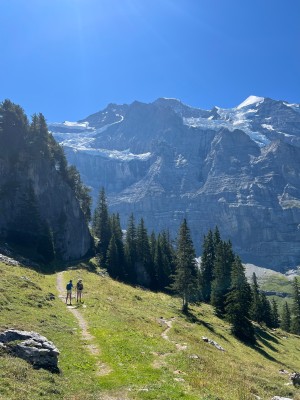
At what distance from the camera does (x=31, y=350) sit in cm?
1966

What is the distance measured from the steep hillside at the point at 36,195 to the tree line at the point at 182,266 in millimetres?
10462

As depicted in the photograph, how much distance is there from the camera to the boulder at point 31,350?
63.6ft

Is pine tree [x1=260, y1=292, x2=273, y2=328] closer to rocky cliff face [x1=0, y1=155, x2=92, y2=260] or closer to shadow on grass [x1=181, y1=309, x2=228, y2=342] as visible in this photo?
shadow on grass [x1=181, y1=309, x2=228, y2=342]

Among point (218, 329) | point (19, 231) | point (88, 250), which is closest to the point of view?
point (218, 329)

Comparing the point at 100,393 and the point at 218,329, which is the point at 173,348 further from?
the point at 218,329

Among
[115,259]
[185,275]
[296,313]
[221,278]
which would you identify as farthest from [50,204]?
[296,313]

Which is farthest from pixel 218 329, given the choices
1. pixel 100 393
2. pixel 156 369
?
pixel 100 393

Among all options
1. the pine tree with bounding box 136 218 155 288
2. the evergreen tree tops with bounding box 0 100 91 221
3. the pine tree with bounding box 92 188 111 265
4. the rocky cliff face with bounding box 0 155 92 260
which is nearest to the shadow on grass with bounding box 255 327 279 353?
the pine tree with bounding box 136 218 155 288

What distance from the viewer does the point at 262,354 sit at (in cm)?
5381

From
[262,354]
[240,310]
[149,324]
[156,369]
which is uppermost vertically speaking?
[156,369]

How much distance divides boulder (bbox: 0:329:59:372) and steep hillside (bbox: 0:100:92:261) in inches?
2476

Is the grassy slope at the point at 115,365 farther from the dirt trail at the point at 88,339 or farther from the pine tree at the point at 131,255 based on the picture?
the pine tree at the point at 131,255

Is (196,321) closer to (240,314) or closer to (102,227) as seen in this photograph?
(240,314)

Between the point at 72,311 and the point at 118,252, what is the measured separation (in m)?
63.5
